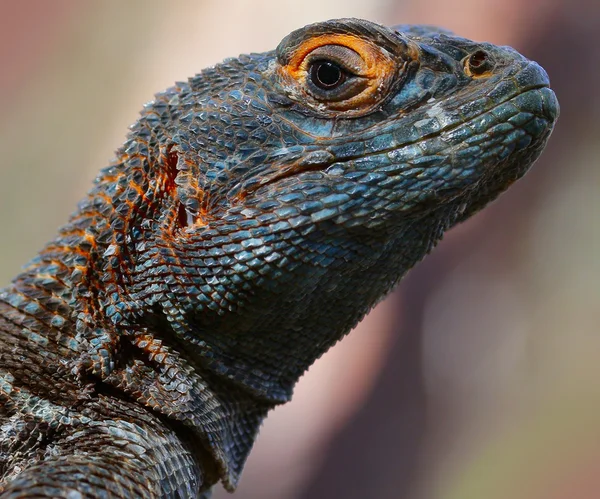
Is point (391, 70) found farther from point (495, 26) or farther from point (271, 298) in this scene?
point (495, 26)

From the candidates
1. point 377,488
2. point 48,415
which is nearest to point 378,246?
point 48,415

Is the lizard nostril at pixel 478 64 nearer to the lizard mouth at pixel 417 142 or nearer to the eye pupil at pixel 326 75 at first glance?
the lizard mouth at pixel 417 142

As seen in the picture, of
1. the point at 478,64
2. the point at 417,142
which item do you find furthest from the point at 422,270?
the point at 417,142

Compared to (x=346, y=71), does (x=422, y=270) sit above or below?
above

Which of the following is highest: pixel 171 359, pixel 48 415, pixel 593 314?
pixel 593 314

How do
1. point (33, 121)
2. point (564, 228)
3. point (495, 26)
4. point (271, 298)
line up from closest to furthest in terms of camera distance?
point (271, 298) → point (495, 26) → point (564, 228) → point (33, 121)

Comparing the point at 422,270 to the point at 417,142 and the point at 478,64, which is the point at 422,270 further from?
the point at 417,142

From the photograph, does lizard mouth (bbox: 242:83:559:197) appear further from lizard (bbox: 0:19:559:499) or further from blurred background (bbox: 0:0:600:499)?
blurred background (bbox: 0:0:600:499)

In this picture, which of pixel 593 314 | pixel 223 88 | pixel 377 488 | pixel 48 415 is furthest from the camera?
pixel 593 314
